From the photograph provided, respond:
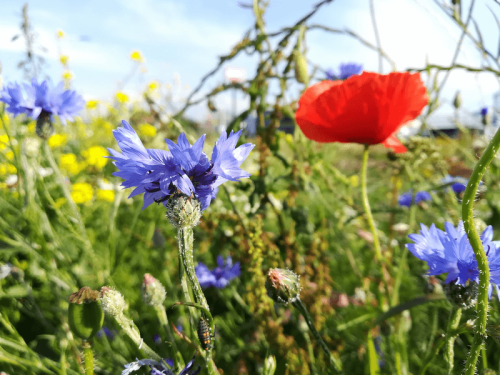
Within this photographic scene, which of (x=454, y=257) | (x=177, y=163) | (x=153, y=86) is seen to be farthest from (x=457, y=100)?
(x=153, y=86)

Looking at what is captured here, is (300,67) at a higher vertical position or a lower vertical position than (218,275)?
higher

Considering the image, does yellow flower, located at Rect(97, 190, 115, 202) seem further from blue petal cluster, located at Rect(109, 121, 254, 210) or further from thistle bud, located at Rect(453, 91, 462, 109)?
thistle bud, located at Rect(453, 91, 462, 109)

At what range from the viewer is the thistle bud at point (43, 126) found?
91 centimetres

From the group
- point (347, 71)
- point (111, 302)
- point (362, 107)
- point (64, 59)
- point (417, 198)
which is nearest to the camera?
point (111, 302)

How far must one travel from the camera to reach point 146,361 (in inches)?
15.4

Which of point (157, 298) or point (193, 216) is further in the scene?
point (157, 298)

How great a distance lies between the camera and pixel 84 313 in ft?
1.38

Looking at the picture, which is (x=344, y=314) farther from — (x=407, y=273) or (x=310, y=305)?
(x=310, y=305)

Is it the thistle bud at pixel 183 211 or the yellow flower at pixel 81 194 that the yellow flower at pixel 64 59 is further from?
the thistle bud at pixel 183 211

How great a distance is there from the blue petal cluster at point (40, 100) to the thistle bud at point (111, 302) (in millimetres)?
641

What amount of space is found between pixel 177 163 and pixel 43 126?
71 centimetres

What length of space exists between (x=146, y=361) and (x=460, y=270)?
0.36 metres

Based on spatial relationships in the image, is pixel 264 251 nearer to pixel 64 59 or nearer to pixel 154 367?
pixel 154 367

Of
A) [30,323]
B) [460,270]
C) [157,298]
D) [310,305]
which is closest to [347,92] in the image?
[460,270]
